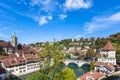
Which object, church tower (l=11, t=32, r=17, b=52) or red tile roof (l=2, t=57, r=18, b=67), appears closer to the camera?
red tile roof (l=2, t=57, r=18, b=67)

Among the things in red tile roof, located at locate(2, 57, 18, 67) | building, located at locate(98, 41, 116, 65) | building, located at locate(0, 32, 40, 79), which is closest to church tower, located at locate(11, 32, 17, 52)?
building, located at locate(0, 32, 40, 79)

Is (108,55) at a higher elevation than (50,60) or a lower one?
lower

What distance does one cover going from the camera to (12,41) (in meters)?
89.8

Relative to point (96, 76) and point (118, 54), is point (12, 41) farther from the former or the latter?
point (96, 76)

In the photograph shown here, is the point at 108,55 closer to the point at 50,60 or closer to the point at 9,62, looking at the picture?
the point at 9,62

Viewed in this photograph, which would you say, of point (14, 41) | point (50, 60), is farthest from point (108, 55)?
point (50, 60)

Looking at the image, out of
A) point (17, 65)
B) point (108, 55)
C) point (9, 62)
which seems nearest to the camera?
point (9, 62)

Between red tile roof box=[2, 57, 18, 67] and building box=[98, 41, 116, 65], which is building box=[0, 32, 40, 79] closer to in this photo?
red tile roof box=[2, 57, 18, 67]

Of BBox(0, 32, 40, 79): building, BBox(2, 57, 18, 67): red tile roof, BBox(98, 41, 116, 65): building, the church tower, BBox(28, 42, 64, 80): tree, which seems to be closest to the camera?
BBox(28, 42, 64, 80): tree

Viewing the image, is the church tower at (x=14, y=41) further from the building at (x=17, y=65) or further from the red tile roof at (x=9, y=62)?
the red tile roof at (x=9, y=62)

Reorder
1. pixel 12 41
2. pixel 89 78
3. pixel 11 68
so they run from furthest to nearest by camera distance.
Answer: pixel 12 41 → pixel 11 68 → pixel 89 78

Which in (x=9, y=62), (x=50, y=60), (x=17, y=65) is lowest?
(x=17, y=65)

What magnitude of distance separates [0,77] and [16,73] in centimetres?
786

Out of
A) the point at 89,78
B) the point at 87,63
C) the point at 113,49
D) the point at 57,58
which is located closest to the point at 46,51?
the point at 57,58
